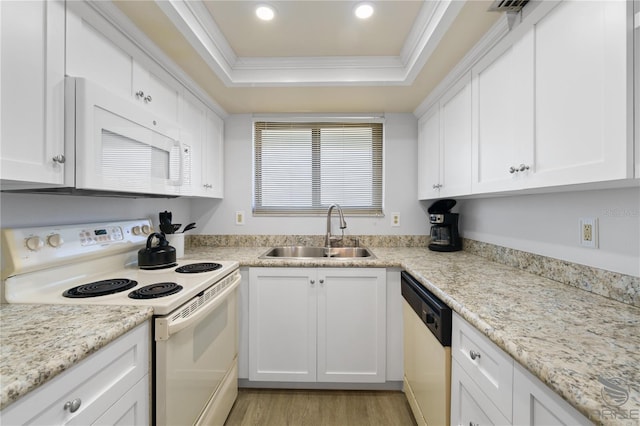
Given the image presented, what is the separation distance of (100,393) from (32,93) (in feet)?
3.10

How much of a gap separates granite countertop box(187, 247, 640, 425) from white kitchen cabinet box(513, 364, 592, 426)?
2.4 inches

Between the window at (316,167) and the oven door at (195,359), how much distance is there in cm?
102

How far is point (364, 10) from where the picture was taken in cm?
137

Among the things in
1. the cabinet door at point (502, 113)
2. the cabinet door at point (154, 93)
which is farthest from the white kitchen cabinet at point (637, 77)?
the cabinet door at point (154, 93)

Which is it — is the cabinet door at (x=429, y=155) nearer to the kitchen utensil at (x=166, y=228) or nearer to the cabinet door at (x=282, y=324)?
the cabinet door at (x=282, y=324)

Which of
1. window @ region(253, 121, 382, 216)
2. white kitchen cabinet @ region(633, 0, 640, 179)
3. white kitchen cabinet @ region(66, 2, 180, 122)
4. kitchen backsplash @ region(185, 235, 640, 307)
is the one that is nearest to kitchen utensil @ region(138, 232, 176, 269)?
white kitchen cabinet @ region(66, 2, 180, 122)

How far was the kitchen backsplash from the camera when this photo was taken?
3.23ft

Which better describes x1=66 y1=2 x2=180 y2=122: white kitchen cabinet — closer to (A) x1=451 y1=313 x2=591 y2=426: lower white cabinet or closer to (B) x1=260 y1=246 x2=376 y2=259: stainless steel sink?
(B) x1=260 y1=246 x2=376 y2=259: stainless steel sink

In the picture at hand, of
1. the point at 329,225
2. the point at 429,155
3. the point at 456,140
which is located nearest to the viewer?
the point at 456,140

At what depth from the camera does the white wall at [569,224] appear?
96 cm

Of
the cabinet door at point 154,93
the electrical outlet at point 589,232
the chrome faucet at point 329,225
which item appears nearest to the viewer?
the electrical outlet at point 589,232

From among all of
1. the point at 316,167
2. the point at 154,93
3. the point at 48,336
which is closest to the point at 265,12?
the point at 154,93

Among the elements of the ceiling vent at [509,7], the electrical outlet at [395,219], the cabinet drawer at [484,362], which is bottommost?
the cabinet drawer at [484,362]

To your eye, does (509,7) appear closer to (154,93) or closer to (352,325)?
(154,93)
